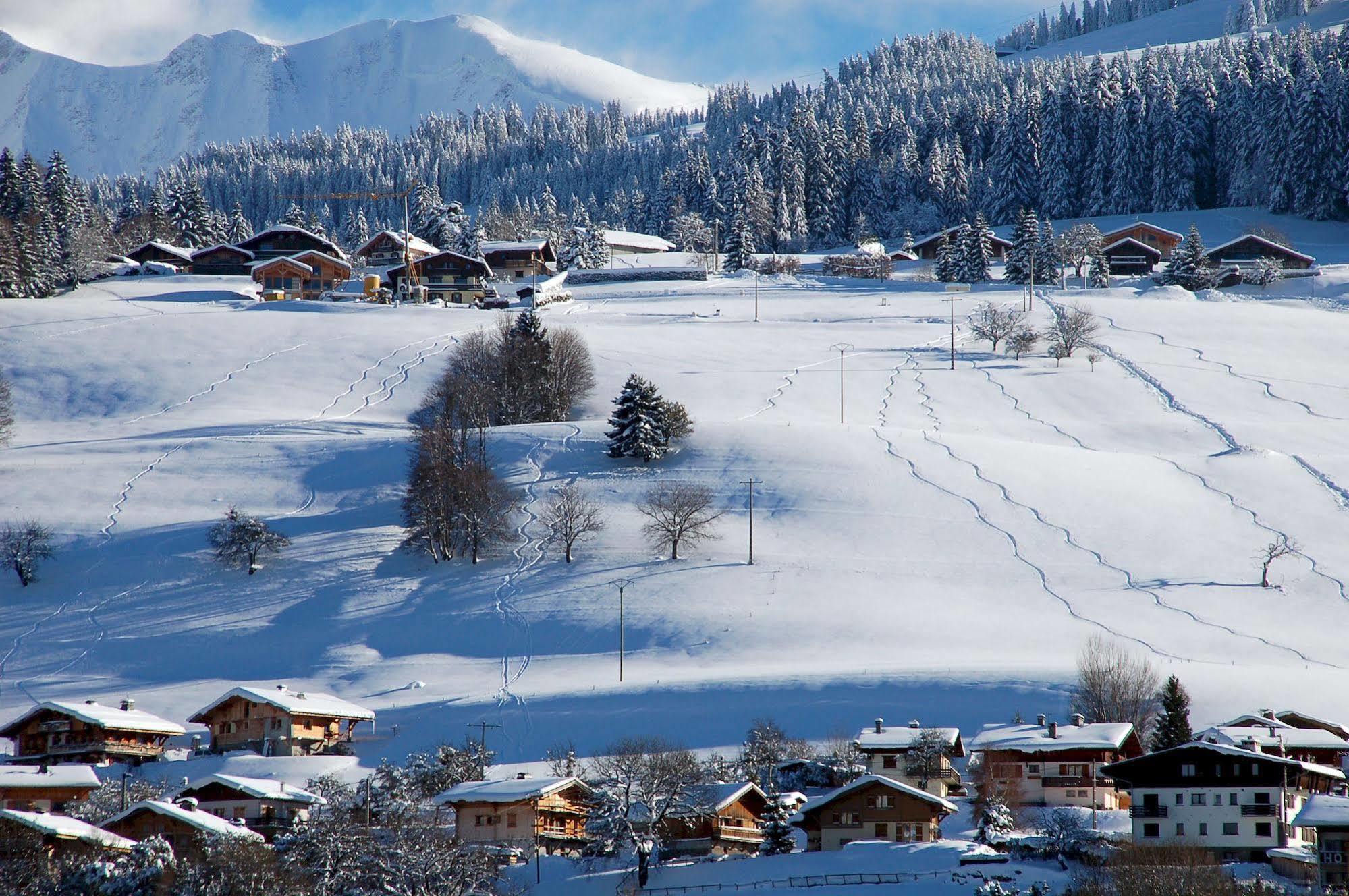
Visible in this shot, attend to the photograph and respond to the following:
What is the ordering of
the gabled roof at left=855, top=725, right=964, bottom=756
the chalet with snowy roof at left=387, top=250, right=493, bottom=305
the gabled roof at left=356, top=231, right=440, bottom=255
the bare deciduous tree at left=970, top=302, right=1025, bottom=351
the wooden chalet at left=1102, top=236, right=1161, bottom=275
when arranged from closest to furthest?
the gabled roof at left=855, top=725, right=964, bottom=756 → the bare deciduous tree at left=970, top=302, right=1025, bottom=351 → the chalet with snowy roof at left=387, top=250, right=493, bottom=305 → the wooden chalet at left=1102, top=236, right=1161, bottom=275 → the gabled roof at left=356, top=231, right=440, bottom=255

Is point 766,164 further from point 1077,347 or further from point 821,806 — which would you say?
point 821,806

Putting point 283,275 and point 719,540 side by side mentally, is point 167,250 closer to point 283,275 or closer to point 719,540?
point 283,275

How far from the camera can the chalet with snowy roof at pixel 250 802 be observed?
3934cm

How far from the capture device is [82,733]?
149 ft

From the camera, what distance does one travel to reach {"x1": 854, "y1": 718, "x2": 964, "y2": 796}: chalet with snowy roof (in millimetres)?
40094

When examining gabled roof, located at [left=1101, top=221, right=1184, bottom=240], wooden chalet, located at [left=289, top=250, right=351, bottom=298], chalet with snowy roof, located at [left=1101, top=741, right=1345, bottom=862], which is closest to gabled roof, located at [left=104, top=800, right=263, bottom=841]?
chalet with snowy roof, located at [left=1101, top=741, right=1345, bottom=862]

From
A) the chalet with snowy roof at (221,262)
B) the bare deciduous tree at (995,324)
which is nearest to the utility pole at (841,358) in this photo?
the bare deciduous tree at (995,324)

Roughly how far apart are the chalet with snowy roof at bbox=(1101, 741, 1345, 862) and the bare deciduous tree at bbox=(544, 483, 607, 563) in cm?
2997

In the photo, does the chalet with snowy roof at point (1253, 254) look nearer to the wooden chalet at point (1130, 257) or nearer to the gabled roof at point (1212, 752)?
the wooden chalet at point (1130, 257)

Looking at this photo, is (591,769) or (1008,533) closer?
(591,769)

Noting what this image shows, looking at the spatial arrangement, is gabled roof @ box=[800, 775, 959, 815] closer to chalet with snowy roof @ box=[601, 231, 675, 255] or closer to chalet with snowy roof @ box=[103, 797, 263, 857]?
chalet with snowy roof @ box=[103, 797, 263, 857]

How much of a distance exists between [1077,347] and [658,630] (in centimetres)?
4896

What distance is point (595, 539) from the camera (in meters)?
61.4

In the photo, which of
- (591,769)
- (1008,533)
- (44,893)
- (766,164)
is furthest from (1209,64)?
(44,893)
